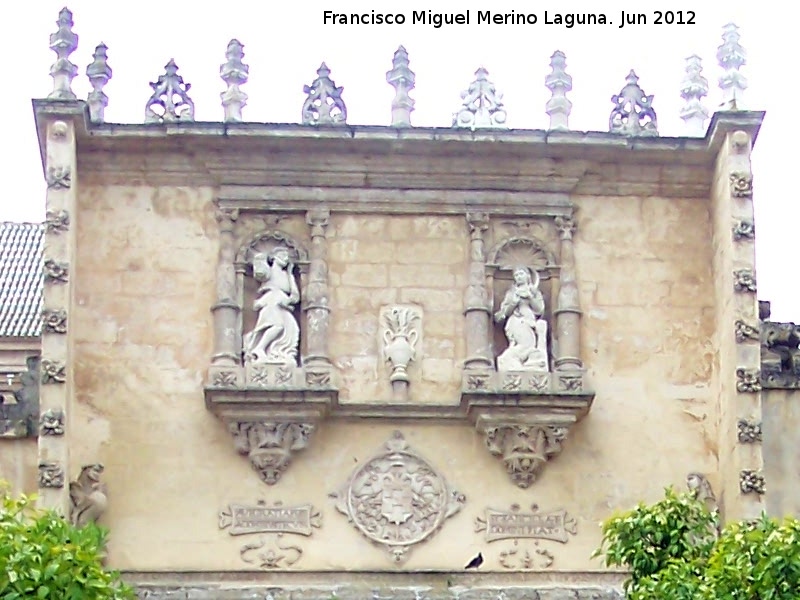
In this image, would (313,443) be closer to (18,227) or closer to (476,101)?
(476,101)

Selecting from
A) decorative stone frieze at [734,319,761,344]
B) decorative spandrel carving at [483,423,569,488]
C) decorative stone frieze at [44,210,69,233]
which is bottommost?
decorative spandrel carving at [483,423,569,488]

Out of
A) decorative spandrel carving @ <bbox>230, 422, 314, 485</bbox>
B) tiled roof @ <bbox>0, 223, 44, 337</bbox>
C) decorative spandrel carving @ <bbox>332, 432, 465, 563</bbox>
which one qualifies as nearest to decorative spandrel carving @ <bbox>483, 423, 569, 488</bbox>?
decorative spandrel carving @ <bbox>332, 432, 465, 563</bbox>

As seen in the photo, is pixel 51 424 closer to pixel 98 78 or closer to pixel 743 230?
pixel 98 78

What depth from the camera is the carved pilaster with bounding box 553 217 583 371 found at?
68.0ft

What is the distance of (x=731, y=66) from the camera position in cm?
2131

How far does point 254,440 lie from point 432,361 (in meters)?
1.74

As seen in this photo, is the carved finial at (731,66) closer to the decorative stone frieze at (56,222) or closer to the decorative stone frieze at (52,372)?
the decorative stone frieze at (56,222)

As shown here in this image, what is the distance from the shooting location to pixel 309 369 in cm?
2047

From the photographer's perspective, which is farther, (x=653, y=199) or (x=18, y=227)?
(x=18, y=227)

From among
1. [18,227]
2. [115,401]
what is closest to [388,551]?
[115,401]

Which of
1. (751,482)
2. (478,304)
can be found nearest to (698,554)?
(751,482)

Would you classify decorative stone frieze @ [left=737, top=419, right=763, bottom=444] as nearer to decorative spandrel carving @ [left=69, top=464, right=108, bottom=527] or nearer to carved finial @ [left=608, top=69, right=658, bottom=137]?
carved finial @ [left=608, top=69, right=658, bottom=137]

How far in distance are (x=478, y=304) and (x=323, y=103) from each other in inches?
90.1

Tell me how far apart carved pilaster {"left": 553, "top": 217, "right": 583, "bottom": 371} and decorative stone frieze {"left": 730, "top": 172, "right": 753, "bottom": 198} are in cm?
150
